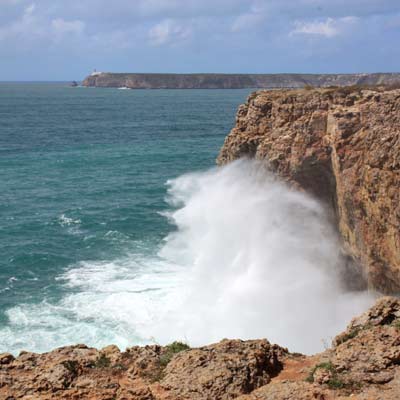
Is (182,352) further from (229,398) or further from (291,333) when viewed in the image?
(291,333)

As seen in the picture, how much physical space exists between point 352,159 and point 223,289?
9103 millimetres

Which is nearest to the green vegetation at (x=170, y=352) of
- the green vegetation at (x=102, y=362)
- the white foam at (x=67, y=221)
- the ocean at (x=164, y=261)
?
the green vegetation at (x=102, y=362)

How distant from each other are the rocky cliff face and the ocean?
1.78 m

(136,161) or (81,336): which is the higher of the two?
(136,161)

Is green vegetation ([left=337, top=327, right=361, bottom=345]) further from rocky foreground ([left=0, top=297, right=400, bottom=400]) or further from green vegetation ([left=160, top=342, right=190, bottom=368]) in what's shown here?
green vegetation ([left=160, top=342, right=190, bottom=368])

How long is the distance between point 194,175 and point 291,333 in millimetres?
28988

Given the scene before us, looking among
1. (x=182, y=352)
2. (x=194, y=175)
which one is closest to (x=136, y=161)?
(x=194, y=175)

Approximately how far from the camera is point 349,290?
78.0 feet

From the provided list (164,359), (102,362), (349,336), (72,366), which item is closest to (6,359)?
(72,366)

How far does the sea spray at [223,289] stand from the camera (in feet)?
70.5

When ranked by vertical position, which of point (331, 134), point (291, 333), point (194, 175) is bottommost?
point (291, 333)

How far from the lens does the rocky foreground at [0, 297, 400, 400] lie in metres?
9.15

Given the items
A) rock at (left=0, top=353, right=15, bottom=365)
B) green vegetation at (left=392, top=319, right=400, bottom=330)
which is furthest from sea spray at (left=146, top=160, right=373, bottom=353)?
rock at (left=0, top=353, right=15, bottom=365)

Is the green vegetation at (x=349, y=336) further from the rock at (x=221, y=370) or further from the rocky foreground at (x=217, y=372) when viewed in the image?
the rock at (x=221, y=370)
